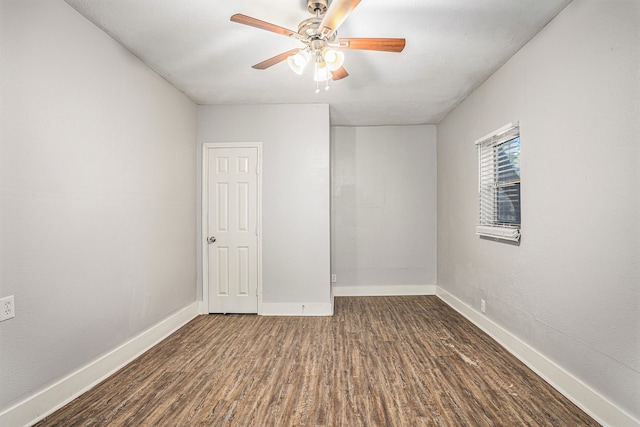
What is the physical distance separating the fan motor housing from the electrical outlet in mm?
2465

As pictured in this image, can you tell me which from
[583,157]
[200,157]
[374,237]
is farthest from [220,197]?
[583,157]

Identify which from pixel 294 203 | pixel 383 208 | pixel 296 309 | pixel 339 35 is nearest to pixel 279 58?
pixel 339 35

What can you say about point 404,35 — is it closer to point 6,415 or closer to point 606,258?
point 606,258

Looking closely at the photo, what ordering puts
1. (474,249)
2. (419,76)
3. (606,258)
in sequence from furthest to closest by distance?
(474,249) → (419,76) → (606,258)

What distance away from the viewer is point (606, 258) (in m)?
1.90

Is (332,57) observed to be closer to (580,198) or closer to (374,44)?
(374,44)

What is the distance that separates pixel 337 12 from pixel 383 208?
373 cm

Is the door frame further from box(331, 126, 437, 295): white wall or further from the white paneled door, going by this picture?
box(331, 126, 437, 295): white wall

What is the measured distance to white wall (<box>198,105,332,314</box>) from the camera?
4.08m

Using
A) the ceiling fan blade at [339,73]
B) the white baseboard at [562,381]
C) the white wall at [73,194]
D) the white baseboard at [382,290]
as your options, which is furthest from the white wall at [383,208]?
the white wall at [73,194]

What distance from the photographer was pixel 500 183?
3.17 meters

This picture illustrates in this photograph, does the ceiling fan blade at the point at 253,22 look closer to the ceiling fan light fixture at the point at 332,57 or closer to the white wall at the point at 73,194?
the ceiling fan light fixture at the point at 332,57

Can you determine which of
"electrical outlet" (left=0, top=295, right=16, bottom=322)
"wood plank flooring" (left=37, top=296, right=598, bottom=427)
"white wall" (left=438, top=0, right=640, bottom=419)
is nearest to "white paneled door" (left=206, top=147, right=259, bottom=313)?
"wood plank flooring" (left=37, top=296, right=598, bottom=427)

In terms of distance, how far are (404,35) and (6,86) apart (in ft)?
8.52
